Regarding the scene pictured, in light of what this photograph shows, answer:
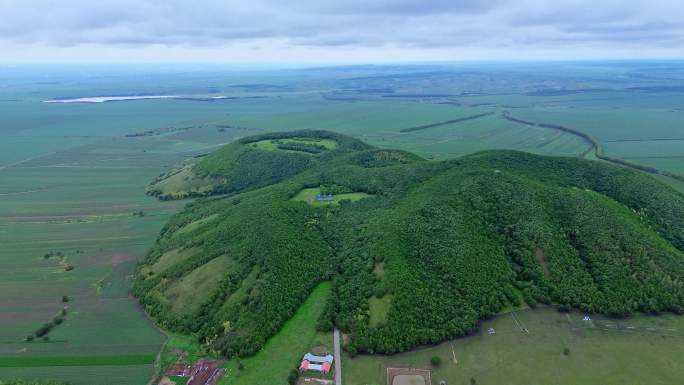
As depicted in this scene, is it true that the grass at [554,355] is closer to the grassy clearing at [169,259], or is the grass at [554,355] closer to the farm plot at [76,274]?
the farm plot at [76,274]

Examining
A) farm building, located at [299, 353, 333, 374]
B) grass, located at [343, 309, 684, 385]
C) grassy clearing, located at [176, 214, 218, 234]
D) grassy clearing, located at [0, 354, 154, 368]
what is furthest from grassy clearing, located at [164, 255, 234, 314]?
grass, located at [343, 309, 684, 385]

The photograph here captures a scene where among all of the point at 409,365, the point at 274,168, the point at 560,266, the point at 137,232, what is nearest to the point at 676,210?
the point at 560,266

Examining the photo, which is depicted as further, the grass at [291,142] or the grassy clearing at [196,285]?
the grass at [291,142]

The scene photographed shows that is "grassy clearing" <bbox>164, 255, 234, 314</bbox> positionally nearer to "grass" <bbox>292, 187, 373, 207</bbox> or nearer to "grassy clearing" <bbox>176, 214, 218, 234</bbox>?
"grassy clearing" <bbox>176, 214, 218, 234</bbox>

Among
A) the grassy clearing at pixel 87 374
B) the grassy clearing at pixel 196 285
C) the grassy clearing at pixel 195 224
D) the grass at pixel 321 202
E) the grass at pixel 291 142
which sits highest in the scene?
the grass at pixel 291 142

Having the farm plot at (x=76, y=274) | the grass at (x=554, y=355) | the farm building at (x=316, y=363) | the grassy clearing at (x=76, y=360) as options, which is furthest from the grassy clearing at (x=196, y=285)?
the grass at (x=554, y=355)
